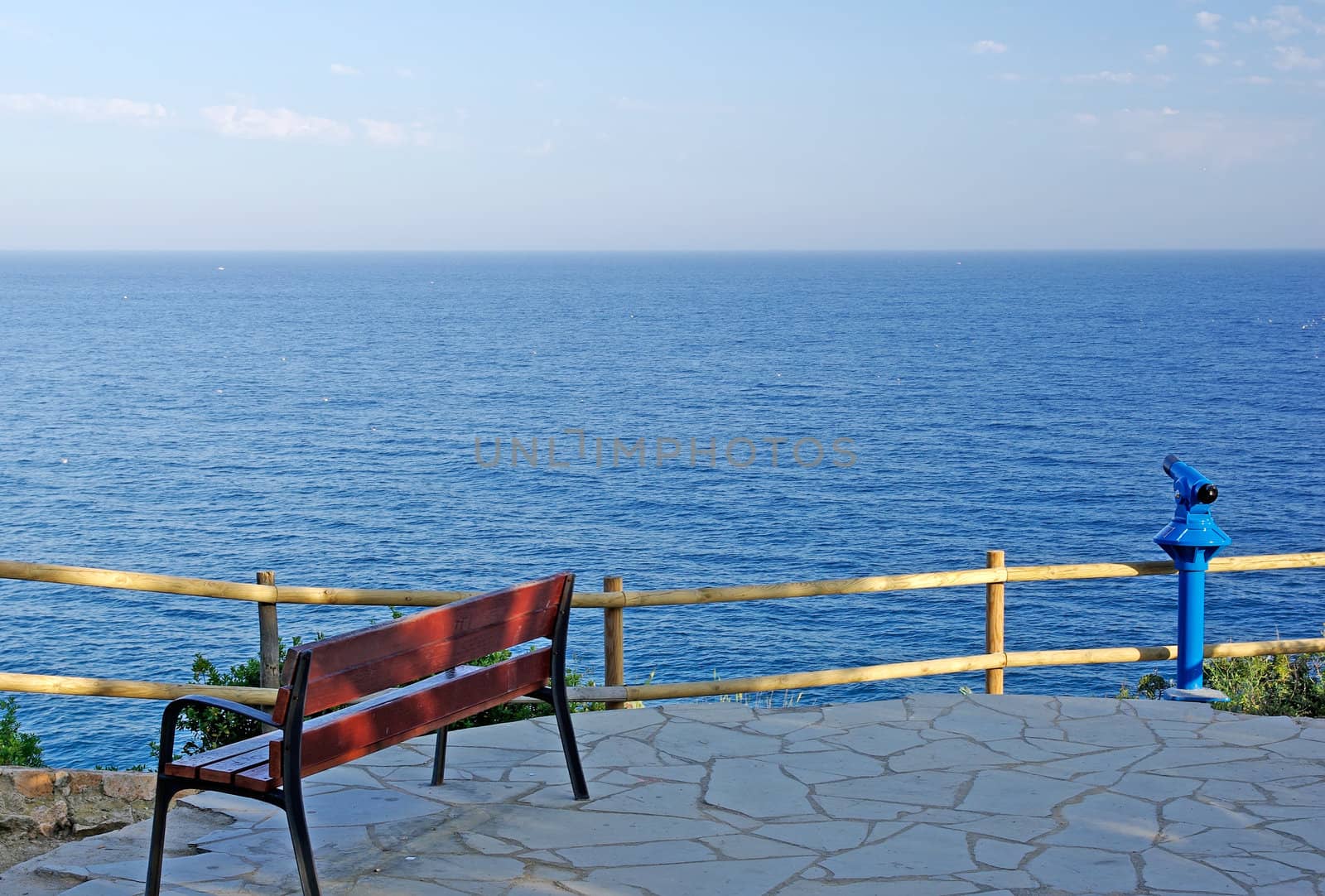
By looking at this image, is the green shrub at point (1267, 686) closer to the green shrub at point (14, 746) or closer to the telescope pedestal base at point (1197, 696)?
the telescope pedestal base at point (1197, 696)

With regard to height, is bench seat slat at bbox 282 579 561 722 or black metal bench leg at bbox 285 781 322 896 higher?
bench seat slat at bbox 282 579 561 722

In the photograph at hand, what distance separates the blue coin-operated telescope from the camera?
695cm

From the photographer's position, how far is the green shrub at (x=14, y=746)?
6.98 meters

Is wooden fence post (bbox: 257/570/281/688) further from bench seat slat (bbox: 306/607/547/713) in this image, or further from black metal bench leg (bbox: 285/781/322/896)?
black metal bench leg (bbox: 285/781/322/896)

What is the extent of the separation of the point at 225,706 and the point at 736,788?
2.45 m

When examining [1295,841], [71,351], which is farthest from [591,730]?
[71,351]

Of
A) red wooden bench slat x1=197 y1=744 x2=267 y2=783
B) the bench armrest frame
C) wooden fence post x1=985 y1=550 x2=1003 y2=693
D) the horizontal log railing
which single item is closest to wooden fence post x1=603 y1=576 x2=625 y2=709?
the horizontal log railing

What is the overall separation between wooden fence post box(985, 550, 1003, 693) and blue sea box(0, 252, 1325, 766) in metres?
17.1

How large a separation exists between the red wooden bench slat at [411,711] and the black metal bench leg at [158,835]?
0.35 meters

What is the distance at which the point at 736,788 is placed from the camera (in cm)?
532

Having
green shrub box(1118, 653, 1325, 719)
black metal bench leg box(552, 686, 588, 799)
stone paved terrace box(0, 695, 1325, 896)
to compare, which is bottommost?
green shrub box(1118, 653, 1325, 719)

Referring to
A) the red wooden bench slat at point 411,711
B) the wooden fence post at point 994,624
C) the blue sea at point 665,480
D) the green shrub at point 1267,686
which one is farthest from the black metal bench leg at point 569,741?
the blue sea at point 665,480

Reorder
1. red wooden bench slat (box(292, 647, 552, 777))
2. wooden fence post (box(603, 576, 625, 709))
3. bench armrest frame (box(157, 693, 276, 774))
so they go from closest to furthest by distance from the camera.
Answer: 1. bench armrest frame (box(157, 693, 276, 774))
2. red wooden bench slat (box(292, 647, 552, 777))
3. wooden fence post (box(603, 576, 625, 709))

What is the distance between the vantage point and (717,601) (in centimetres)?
629
